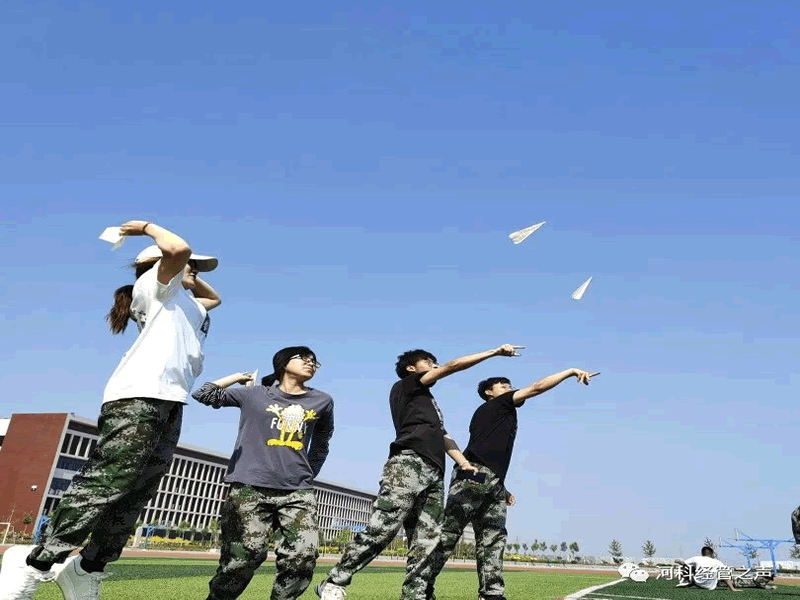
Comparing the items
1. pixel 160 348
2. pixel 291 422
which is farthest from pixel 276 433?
pixel 160 348

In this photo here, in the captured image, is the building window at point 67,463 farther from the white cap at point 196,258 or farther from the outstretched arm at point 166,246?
the outstretched arm at point 166,246

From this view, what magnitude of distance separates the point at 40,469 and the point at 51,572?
9045 centimetres

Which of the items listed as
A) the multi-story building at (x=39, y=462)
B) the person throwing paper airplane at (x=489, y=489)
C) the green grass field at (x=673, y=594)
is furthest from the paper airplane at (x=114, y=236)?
the multi-story building at (x=39, y=462)

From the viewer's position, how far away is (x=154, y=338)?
3648 millimetres

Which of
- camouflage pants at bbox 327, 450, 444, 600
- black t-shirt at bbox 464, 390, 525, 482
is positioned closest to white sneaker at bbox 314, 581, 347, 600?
camouflage pants at bbox 327, 450, 444, 600

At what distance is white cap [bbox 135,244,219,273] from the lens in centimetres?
396

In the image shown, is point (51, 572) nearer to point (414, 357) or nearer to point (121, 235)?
point (121, 235)

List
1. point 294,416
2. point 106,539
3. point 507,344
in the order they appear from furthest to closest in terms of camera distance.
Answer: point 507,344, point 294,416, point 106,539

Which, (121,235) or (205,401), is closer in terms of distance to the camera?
(121,235)

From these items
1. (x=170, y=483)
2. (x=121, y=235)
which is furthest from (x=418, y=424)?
(x=170, y=483)

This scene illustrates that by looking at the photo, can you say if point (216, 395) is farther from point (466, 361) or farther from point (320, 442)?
point (466, 361)

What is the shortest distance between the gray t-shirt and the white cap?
0.94 m

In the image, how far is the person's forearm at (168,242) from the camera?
352 cm

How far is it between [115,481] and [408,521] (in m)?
2.58
